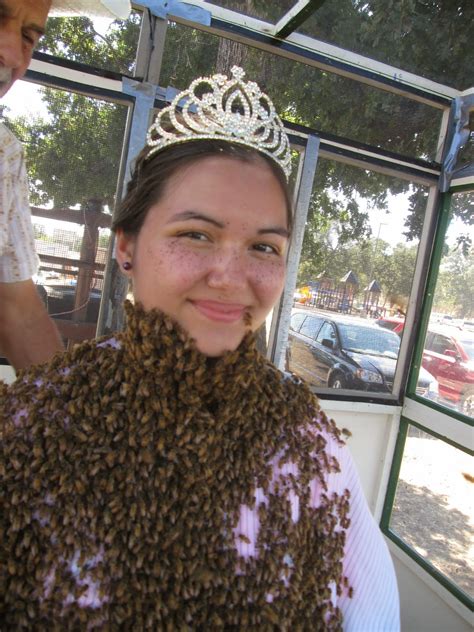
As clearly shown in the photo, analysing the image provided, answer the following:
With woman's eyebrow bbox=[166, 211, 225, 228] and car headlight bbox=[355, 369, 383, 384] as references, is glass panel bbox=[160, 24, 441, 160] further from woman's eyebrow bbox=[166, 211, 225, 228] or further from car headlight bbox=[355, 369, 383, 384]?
woman's eyebrow bbox=[166, 211, 225, 228]

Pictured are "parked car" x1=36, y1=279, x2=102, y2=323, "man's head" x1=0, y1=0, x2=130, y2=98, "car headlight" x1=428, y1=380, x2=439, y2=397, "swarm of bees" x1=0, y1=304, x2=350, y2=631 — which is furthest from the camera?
"car headlight" x1=428, y1=380, x2=439, y2=397

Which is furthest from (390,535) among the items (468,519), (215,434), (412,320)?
(215,434)

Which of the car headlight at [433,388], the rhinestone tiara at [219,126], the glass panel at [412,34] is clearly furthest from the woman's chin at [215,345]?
the car headlight at [433,388]

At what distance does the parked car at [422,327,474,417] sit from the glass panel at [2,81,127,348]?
108 inches

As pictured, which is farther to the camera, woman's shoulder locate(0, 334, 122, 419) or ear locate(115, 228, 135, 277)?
ear locate(115, 228, 135, 277)

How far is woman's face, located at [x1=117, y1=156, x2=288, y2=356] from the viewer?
3.82ft

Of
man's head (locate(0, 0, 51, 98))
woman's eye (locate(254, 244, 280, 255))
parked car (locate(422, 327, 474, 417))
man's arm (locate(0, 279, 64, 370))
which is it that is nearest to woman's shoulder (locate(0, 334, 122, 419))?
woman's eye (locate(254, 244, 280, 255))

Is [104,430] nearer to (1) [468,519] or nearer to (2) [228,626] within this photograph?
(2) [228,626]

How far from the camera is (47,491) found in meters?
1.09

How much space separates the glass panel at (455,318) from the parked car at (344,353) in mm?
178

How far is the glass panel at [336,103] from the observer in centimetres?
405

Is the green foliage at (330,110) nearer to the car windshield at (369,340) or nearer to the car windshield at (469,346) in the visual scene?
the car windshield at (369,340)

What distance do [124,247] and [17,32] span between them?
99cm

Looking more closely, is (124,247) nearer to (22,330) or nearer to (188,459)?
(188,459)
